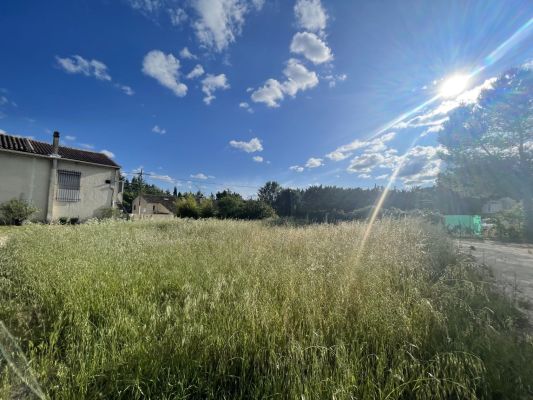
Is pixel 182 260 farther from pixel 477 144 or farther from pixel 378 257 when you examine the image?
pixel 477 144

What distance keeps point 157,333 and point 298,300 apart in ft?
4.21

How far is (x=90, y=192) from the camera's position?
680 inches

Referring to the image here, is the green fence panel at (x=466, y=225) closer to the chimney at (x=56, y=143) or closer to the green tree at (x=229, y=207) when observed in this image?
the green tree at (x=229, y=207)

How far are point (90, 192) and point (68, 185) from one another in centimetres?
132

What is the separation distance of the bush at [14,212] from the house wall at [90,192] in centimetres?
233

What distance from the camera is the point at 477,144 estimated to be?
16.7m

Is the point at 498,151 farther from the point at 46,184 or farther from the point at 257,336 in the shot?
the point at 46,184

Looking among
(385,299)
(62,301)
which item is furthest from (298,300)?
(62,301)

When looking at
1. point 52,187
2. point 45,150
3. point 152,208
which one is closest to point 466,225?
point 52,187

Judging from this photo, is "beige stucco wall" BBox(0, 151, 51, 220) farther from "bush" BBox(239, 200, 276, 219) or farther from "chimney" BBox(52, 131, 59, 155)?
"bush" BBox(239, 200, 276, 219)

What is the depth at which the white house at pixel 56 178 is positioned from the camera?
46.3 ft

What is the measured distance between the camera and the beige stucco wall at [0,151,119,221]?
14.0 m

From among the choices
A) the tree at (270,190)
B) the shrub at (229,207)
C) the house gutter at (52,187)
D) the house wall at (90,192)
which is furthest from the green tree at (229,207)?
the tree at (270,190)

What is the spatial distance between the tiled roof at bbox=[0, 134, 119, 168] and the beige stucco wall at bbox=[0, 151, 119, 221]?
37 centimetres
